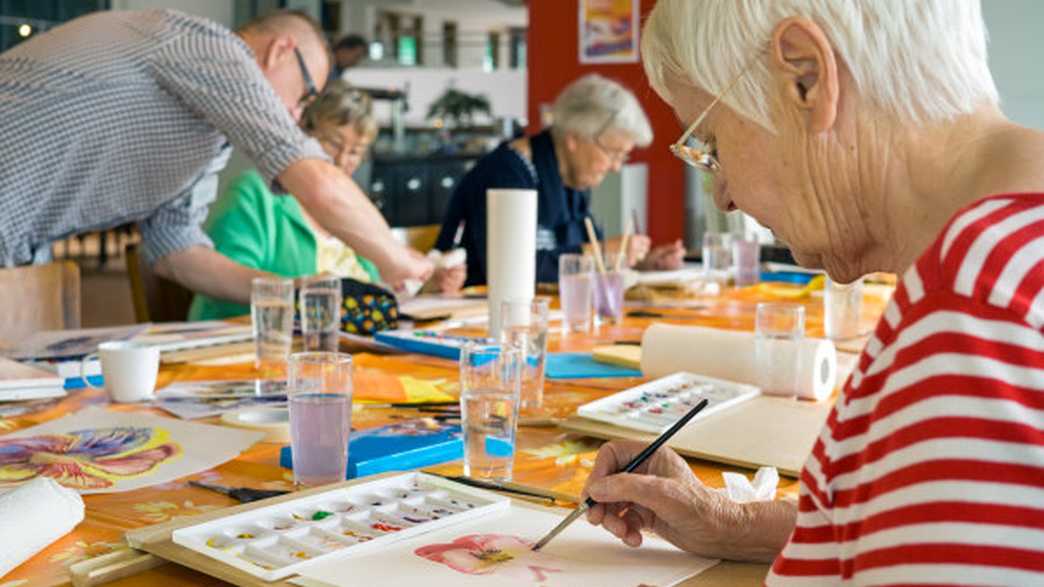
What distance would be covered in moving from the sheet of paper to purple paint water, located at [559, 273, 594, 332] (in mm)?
1437

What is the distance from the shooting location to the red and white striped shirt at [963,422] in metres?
0.66

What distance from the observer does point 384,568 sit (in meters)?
0.99

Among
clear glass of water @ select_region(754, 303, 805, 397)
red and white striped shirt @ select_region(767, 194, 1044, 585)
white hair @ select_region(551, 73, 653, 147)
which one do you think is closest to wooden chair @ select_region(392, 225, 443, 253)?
white hair @ select_region(551, 73, 653, 147)

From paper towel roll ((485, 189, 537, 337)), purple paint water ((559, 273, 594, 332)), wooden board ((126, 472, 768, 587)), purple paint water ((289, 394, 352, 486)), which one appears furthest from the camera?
purple paint water ((559, 273, 594, 332))

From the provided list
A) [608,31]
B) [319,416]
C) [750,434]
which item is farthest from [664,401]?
[608,31]

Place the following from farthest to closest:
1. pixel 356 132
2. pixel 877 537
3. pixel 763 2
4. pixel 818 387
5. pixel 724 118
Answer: pixel 356 132 → pixel 818 387 → pixel 724 118 → pixel 763 2 → pixel 877 537

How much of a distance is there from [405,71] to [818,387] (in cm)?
1070

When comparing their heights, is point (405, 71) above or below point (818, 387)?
above

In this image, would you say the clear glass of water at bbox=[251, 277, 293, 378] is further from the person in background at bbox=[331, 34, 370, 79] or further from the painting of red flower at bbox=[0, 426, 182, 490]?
the person in background at bbox=[331, 34, 370, 79]

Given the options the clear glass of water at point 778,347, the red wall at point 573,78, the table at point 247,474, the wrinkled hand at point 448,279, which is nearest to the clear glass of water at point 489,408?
the table at point 247,474

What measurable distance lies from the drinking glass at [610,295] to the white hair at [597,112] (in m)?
1.54

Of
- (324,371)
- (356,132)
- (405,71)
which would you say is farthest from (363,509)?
(405,71)

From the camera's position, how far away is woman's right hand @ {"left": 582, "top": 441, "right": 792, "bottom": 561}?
3.48 feet

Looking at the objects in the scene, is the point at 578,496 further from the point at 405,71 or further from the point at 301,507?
the point at 405,71
